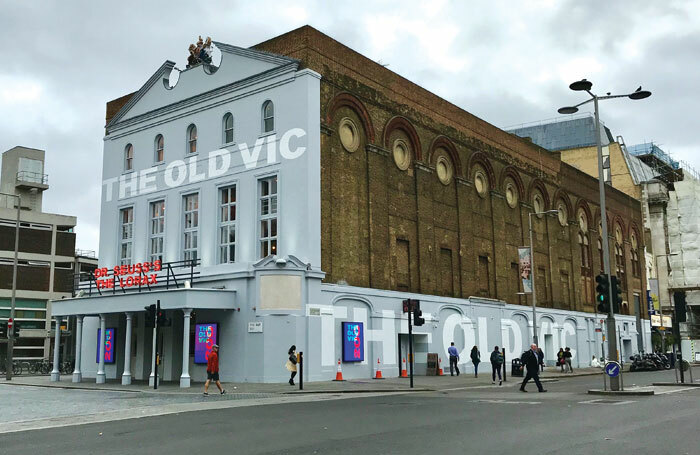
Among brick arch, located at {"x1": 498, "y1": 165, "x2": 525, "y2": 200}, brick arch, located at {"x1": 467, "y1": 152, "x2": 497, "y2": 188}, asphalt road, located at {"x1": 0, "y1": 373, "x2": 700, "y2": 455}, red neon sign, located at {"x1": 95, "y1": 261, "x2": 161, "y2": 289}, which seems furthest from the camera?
brick arch, located at {"x1": 498, "y1": 165, "x2": 525, "y2": 200}

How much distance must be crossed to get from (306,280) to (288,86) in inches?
357

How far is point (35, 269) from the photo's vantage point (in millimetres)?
64438

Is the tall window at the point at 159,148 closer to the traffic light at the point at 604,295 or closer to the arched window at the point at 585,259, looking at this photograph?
the traffic light at the point at 604,295

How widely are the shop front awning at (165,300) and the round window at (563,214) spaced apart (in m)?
33.0

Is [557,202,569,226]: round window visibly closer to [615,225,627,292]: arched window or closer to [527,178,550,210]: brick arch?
[527,178,550,210]: brick arch

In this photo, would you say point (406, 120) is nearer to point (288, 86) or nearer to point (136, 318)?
point (288, 86)

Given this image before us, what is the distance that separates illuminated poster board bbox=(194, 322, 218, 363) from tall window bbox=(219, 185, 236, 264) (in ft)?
12.1

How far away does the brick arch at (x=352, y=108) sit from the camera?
33375 mm

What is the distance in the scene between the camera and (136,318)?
35.4 metres

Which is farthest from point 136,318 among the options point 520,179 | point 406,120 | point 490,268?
point 520,179

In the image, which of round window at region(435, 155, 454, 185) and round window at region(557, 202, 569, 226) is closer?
round window at region(435, 155, 454, 185)

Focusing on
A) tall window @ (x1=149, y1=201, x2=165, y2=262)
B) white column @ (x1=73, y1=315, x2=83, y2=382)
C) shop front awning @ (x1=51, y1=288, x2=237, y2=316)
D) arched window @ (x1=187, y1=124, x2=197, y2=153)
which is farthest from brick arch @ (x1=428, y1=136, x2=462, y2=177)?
white column @ (x1=73, y1=315, x2=83, y2=382)

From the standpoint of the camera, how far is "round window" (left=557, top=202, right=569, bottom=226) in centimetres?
5562

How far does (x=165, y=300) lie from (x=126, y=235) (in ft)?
37.2
